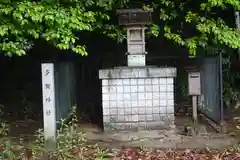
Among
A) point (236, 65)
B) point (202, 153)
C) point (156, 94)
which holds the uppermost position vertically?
point (236, 65)

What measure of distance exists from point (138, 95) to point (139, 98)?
0.22ft

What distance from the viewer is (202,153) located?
6.07m

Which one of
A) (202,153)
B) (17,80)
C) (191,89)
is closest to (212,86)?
(191,89)

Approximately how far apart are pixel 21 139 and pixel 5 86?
5279 millimetres

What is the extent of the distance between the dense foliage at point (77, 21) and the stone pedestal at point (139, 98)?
37.3 inches

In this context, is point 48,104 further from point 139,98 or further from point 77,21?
point 139,98

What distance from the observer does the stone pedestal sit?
7.49 m

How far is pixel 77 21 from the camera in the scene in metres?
6.21

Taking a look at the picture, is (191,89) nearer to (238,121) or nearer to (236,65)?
(238,121)

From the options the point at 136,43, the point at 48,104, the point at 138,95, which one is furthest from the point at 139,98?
the point at 48,104

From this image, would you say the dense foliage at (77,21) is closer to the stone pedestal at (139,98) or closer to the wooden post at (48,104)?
the wooden post at (48,104)

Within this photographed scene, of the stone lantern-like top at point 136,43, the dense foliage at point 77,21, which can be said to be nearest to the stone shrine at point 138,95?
the stone lantern-like top at point 136,43

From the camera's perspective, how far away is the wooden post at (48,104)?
610 cm

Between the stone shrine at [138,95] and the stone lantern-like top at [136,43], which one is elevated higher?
the stone lantern-like top at [136,43]
